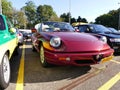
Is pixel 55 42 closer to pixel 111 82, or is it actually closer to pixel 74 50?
pixel 74 50

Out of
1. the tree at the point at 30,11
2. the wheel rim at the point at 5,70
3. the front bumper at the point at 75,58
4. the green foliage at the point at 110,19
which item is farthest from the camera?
the tree at the point at 30,11

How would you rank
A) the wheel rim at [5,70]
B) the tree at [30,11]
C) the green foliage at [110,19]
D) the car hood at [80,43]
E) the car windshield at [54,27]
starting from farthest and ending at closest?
the tree at [30,11], the green foliage at [110,19], the car windshield at [54,27], the car hood at [80,43], the wheel rim at [5,70]

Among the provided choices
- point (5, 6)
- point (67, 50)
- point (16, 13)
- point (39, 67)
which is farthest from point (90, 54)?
point (5, 6)

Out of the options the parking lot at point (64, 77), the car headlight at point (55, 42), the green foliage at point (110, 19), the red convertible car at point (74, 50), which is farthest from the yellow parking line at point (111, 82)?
the green foliage at point (110, 19)

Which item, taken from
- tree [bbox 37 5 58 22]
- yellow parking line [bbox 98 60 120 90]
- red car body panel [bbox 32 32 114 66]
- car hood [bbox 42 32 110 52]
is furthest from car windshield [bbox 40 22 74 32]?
tree [bbox 37 5 58 22]

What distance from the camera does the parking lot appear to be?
14.2 ft

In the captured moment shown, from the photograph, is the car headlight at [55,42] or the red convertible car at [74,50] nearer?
the red convertible car at [74,50]

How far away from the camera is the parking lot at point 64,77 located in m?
4.32

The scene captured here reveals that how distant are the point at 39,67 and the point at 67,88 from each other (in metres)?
1.82

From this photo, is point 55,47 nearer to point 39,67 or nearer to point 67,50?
point 67,50

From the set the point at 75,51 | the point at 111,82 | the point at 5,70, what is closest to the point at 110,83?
the point at 111,82

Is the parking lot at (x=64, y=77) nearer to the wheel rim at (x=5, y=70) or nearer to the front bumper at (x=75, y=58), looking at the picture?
the wheel rim at (x=5, y=70)

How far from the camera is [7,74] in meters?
4.41

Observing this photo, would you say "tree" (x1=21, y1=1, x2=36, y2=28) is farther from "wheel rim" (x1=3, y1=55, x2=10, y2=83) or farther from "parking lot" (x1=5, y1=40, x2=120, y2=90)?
"wheel rim" (x1=3, y1=55, x2=10, y2=83)
